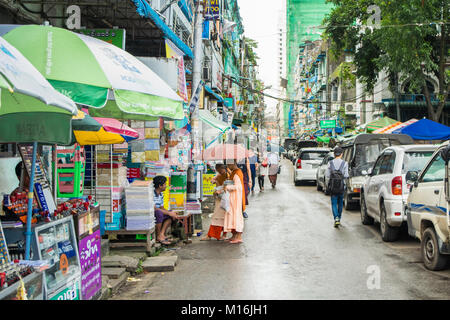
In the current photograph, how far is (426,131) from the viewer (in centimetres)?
1972

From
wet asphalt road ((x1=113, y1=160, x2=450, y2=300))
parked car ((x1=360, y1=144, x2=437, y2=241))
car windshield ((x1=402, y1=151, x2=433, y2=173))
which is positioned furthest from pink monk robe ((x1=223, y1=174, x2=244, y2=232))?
car windshield ((x1=402, y1=151, x2=433, y2=173))

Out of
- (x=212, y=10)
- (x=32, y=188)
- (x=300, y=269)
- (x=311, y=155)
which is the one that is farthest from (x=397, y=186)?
(x=212, y=10)

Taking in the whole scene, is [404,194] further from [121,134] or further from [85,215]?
[85,215]

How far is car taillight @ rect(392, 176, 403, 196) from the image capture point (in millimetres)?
8930

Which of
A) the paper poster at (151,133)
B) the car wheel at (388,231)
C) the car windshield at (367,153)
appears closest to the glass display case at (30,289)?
the paper poster at (151,133)

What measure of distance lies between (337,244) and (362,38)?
2116cm

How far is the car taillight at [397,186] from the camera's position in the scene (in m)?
8.93

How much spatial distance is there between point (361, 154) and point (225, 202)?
742 cm

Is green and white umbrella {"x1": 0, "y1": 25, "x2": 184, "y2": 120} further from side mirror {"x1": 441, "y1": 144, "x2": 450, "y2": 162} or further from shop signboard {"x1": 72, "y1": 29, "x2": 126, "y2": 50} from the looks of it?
side mirror {"x1": 441, "y1": 144, "x2": 450, "y2": 162}

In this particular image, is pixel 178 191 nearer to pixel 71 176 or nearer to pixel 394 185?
pixel 71 176

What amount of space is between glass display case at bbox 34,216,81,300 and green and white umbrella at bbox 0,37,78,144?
104 cm

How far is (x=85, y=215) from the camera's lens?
514cm

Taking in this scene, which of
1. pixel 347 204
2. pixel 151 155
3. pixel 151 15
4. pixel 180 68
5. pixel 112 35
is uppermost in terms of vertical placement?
pixel 151 15

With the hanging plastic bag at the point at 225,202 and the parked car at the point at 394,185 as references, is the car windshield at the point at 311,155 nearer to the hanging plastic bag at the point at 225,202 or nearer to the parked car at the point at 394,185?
the parked car at the point at 394,185
